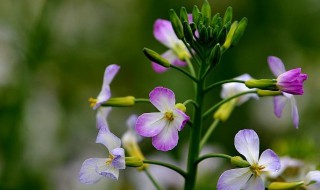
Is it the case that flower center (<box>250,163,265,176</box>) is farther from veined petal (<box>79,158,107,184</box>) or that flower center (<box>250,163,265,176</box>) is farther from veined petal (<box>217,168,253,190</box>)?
veined petal (<box>79,158,107,184</box>)

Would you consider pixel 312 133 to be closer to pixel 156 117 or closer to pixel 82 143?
pixel 82 143

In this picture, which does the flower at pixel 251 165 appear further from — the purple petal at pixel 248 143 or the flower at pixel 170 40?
the flower at pixel 170 40

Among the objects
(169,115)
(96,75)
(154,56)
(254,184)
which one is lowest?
(254,184)

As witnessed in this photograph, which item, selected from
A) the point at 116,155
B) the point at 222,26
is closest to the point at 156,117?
the point at 116,155

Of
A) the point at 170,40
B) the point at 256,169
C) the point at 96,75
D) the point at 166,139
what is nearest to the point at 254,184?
the point at 256,169

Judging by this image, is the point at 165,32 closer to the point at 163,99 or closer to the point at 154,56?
the point at 154,56
